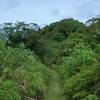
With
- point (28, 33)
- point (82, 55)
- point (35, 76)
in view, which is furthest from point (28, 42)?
point (35, 76)

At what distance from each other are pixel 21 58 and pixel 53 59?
2335cm

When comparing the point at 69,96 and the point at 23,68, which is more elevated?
the point at 23,68

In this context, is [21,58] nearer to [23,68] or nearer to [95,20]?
[23,68]

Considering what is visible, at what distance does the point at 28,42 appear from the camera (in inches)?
2125

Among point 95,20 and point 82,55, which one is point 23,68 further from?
point 95,20

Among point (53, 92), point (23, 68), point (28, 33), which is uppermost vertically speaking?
point (28, 33)

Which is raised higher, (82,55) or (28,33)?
(28,33)

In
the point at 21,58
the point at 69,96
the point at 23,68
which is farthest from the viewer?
the point at 21,58

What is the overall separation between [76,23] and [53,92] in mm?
41612

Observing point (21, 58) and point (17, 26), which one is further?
point (17, 26)

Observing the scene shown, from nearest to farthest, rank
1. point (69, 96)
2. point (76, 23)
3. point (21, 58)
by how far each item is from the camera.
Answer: point (69, 96), point (21, 58), point (76, 23)

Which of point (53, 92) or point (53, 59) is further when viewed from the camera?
point (53, 59)

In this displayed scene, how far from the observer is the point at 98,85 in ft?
76.5

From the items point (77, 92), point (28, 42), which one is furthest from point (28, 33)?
point (77, 92)
